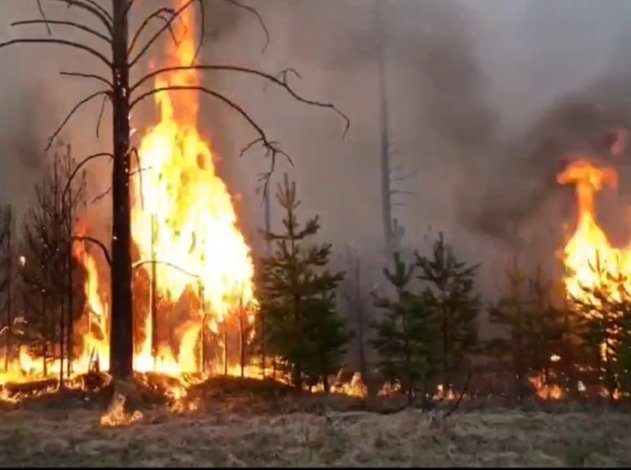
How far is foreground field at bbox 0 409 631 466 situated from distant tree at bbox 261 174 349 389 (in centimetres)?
1409

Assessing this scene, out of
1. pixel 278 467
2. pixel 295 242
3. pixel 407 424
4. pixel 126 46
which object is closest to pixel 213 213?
pixel 295 242

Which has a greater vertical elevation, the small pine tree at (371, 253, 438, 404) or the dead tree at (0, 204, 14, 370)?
the dead tree at (0, 204, 14, 370)

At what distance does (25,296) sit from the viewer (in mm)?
30500

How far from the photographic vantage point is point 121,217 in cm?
1277

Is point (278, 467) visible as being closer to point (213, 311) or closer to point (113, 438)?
point (113, 438)

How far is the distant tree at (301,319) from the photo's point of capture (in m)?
24.2

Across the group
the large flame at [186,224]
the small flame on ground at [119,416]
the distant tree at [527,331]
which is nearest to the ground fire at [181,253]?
the large flame at [186,224]

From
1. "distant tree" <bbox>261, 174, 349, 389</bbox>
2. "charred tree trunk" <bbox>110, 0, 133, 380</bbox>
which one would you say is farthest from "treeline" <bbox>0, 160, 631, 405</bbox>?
"charred tree trunk" <bbox>110, 0, 133, 380</bbox>

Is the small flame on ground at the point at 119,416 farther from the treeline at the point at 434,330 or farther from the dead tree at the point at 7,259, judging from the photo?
the dead tree at the point at 7,259

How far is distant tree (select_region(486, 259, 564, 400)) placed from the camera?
32.1 meters

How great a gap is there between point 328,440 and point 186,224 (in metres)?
22.9

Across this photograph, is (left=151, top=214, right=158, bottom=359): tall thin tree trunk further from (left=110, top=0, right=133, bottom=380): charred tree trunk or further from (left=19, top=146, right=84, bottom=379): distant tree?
(left=110, top=0, right=133, bottom=380): charred tree trunk

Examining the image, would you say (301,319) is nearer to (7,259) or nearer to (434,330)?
(434,330)

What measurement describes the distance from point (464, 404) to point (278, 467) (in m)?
6.04
